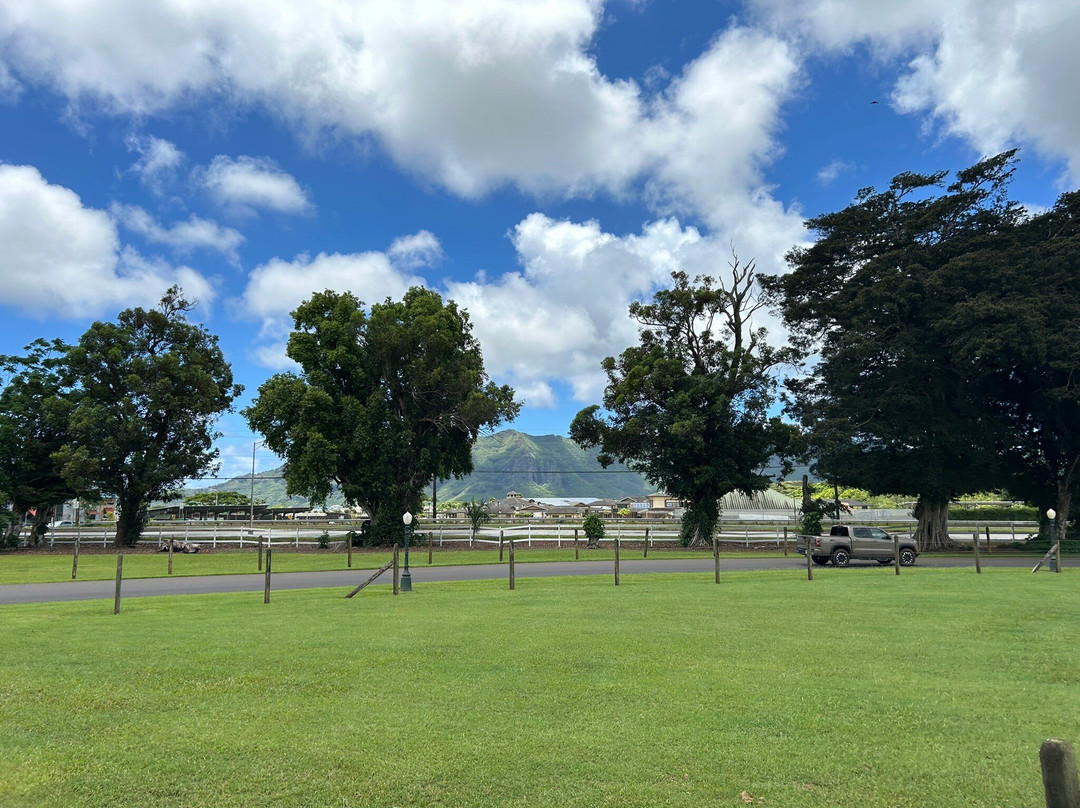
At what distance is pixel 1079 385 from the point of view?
1463 inches

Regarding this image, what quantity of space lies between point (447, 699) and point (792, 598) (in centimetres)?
1146

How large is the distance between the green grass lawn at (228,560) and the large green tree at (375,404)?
4589 millimetres

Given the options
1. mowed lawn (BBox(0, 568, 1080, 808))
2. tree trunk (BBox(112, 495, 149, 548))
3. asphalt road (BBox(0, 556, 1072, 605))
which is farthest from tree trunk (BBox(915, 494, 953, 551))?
tree trunk (BBox(112, 495, 149, 548))

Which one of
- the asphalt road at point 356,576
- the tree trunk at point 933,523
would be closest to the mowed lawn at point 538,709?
the asphalt road at point 356,576

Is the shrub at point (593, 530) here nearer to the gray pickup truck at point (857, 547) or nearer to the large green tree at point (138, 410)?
the gray pickup truck at point (857, 547)

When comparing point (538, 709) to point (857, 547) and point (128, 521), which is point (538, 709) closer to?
point (857, 547)

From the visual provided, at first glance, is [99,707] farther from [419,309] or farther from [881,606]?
[419,309]

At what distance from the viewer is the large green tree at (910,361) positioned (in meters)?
40.3

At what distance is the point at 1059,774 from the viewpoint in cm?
317

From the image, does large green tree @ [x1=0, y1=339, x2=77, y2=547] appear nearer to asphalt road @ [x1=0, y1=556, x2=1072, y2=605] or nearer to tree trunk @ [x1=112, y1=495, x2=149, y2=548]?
tree trunk @ [x1=112, y1=495, x2=149, y2=548]

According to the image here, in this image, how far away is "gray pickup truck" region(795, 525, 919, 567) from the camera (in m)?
30.0

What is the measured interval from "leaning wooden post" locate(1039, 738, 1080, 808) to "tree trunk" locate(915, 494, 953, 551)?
44.3m

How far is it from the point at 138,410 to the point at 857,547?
144 feet

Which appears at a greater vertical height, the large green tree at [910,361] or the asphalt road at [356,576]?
the large green tree at [910,361]
